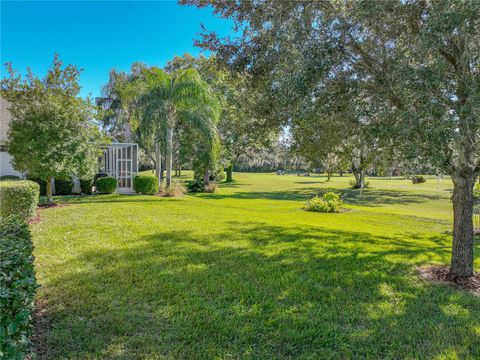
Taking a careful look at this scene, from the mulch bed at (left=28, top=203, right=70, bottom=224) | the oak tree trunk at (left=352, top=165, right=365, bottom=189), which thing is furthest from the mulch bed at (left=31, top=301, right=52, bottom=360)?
the oak tree trunk at (left=352, top=165, right=365, bottom=189)

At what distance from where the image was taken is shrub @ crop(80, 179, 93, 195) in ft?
51.9

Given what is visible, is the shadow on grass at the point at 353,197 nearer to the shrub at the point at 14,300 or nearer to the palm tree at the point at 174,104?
the palm tree at the point at 174,104

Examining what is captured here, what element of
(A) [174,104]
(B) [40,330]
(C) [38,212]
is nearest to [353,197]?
(A) [174,104]

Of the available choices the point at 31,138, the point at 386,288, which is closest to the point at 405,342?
the point at 386,288

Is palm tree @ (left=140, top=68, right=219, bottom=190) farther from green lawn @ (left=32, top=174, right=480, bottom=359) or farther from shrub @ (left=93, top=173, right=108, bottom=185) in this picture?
green lawn @ (left=32, top=174, right=480, bottom=359)

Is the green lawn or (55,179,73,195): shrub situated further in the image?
(55,179,73,195): shrub

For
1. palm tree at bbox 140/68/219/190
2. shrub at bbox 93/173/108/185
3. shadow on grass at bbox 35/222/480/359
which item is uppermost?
palm tree at bbox 140/68/219/190

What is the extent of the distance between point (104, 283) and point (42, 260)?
5.41ft

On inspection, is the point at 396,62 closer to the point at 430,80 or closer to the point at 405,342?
the point at 430,80

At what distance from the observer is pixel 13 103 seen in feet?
34.7

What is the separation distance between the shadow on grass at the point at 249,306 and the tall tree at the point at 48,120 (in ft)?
21.3

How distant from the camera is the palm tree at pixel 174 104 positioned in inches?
623

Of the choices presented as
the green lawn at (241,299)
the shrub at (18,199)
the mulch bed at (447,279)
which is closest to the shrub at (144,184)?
the shrub at (18,199)

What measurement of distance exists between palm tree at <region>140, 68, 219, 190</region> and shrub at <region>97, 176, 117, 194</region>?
2945 mm
